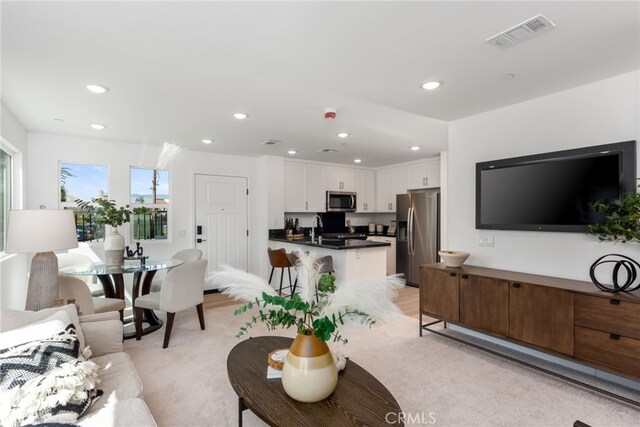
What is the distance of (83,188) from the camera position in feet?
15.0

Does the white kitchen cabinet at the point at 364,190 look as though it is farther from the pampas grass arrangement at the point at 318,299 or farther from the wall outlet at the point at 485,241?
the pampas grass arrangement at the point at 318,299

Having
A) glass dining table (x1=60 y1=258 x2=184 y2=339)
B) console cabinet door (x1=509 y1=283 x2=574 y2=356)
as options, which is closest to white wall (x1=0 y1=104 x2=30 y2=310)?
glass dining table (x1=60 y1=258 x2=184 y2=339)

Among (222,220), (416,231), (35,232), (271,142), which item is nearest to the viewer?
(35,232)

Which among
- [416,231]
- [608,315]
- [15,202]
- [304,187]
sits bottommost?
[608,315]

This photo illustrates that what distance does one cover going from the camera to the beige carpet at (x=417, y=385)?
214 centimetres

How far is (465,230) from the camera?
3.57 meters

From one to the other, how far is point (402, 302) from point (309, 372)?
3577mm

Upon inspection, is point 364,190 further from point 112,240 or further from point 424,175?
point 112,240

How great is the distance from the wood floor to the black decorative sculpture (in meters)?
2.09

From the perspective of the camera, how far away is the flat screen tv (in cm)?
250

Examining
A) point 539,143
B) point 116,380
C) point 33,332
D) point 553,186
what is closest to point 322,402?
point 116,380

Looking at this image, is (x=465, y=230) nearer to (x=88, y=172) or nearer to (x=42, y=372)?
(x=42, y=372)

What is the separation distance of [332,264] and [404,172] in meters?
2.95

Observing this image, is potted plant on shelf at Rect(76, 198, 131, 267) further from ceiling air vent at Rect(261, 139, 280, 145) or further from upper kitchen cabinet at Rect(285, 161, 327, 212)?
upper kitchen cabinet at Rect(285, 161, 327, 212)
